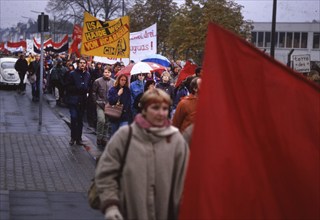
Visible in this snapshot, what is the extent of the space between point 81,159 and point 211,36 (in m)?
7.66

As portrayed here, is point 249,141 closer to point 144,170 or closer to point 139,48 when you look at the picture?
point 144,170

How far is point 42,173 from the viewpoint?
959cm

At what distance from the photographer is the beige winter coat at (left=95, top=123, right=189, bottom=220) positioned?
3.97 meters

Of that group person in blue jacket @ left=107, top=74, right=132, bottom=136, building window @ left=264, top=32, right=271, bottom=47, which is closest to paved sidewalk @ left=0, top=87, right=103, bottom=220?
person in blue jacket @ left=107, top=74, right=132, bottom=136

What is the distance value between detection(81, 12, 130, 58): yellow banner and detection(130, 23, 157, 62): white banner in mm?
3539

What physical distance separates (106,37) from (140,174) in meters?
13.3

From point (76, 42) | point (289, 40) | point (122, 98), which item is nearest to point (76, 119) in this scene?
point (122, 98)

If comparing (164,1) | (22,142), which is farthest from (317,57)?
(22,142)

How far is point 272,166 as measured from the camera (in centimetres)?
378

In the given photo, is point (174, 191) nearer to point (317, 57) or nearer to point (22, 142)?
point (22, 142)

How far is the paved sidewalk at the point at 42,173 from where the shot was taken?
7.22m

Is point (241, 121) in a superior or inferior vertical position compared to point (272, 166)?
superior

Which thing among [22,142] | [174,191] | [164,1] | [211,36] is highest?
[164,1]

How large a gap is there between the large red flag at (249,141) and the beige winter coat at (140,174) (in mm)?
368
